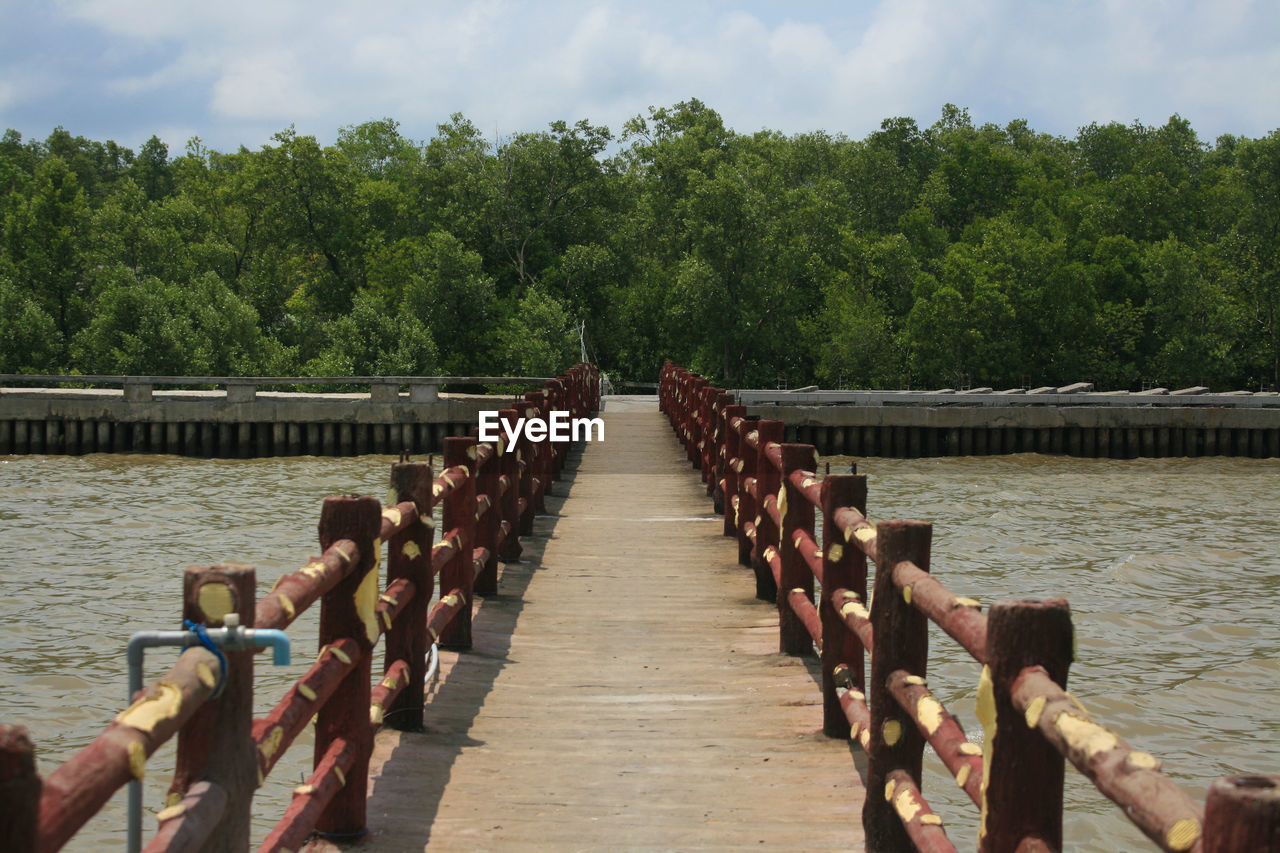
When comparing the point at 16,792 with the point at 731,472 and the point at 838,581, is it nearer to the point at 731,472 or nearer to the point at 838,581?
the point at 838,581

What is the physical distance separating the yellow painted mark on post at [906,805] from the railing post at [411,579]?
256cm

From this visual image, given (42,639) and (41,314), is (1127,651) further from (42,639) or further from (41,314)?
(41,314)

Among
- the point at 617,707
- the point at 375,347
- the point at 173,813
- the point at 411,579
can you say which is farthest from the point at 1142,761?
the point at 375,347

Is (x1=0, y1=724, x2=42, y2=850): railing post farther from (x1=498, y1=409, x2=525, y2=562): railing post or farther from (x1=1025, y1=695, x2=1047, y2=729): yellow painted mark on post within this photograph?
(x1=498, y1=409, x2=525, y2=562): railing post

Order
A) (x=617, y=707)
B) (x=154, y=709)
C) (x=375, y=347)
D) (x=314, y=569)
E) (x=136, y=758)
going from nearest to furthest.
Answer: (x=136, y=758) → (x=154, y=709) → (x=314, y=569) → (x=617, y=707) → (x=375, y=347)

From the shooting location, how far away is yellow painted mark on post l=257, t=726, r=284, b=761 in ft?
11.5

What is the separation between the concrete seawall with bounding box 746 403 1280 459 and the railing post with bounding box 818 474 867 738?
27478 mm

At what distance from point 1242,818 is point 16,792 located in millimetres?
1918

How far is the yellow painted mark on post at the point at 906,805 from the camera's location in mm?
3998

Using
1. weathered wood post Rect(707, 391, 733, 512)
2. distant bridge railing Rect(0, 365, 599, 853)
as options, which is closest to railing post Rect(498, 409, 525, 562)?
distant bridge railing Rect(0, 365, 599, 853)

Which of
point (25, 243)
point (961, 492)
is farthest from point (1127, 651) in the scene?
point (25, 243)

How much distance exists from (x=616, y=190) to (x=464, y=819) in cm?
6264

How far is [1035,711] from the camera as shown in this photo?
2.85 meters

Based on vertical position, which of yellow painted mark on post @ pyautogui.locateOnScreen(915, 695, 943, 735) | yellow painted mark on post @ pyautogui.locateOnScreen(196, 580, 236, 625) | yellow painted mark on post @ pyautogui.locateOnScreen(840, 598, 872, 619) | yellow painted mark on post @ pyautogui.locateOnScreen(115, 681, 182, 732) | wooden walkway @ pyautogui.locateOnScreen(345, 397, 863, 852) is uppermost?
yellow painted mark on post @ pyautogui.locateOnScreen(196, 580, 236, 625)
